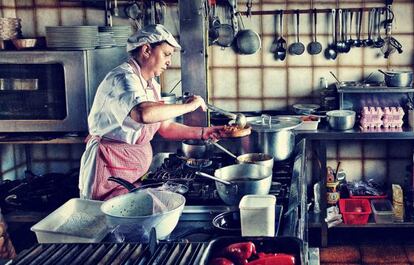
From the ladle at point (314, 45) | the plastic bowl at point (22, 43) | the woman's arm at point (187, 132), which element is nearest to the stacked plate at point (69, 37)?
the plastic bowl at point (22, 43)

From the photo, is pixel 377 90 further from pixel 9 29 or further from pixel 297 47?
pixel 9 29

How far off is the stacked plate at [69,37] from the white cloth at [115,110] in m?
1.01

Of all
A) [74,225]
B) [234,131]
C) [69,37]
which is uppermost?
[69,37]

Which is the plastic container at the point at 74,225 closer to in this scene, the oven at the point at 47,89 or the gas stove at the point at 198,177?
the gas stove at the point at 198,177

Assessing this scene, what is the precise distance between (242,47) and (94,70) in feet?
4.22

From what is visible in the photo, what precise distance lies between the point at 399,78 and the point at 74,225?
320cm

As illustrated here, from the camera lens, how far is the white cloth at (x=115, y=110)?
9.91 ft

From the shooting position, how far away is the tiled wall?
4930 mm

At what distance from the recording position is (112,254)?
1.77 m

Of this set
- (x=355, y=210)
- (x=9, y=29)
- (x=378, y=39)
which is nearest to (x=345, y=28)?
(x=378, y=39)

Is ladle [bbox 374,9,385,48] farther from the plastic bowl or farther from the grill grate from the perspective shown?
the grill grate

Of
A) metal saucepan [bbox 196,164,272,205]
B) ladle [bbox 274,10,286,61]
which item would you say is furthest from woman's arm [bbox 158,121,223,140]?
ladle [bbox 274,10,286,61]

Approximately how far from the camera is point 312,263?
2.49 metres

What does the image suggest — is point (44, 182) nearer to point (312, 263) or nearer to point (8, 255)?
point (8, 255)
